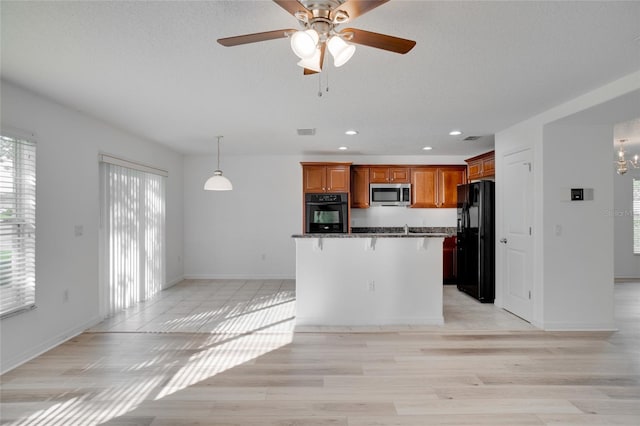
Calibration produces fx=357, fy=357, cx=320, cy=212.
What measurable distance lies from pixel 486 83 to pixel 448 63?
0.61 meters

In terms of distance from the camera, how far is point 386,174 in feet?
21.7

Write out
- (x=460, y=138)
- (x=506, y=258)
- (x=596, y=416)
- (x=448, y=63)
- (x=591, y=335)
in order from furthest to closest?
(x=460, y=138) < (x=506, y=258) < (x=591, y=335) < (x=448, y=63) < (x=596, y=416)

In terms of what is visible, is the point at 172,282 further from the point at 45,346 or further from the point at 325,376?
the point at 325,376

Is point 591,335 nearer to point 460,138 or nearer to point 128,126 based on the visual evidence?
point 460,138

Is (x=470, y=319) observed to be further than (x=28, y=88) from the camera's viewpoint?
Yes

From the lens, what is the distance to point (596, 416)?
227 cm

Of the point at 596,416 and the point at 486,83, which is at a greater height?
the point at 486,83

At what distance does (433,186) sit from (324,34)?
529cm

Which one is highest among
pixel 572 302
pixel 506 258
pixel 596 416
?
pixel 506 258

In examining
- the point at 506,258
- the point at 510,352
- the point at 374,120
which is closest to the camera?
the point at 510,352

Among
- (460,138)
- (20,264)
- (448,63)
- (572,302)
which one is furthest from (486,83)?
(20,264)

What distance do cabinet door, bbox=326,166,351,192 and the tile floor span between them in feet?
6.24

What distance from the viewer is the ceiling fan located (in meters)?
1.61

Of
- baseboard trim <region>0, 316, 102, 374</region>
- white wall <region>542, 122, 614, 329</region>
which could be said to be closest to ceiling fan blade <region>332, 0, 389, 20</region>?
white wall <region>542, 122, 614, 329</region>
